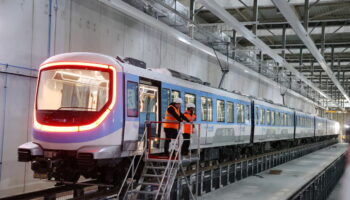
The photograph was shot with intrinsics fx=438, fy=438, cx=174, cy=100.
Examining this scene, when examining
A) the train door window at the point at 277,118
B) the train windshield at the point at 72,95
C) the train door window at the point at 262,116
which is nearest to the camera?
the train windshield at the point at 72,95

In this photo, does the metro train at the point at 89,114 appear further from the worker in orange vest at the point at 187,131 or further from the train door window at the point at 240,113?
the train door window at the point at 240,113

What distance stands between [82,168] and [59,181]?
650 mm

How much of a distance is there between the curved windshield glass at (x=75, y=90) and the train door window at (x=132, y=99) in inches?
23.2

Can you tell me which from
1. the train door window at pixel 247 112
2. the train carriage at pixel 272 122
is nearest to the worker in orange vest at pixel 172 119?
the train door window at pixel 247 112

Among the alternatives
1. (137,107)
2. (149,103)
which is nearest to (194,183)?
(149,103)

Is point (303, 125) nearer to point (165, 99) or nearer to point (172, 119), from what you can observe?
point (165, 99)

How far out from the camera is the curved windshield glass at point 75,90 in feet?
29.4

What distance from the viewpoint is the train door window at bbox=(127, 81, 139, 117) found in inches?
370

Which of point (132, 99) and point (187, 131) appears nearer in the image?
point (132, 99)

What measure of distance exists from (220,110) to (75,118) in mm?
7697

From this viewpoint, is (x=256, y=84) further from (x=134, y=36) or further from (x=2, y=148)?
(x=2, y=148)

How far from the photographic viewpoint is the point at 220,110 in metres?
15.6

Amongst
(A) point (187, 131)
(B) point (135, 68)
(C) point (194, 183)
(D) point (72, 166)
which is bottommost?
(C) point (194, 183)

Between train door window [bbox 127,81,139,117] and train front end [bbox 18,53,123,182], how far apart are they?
38 cm
